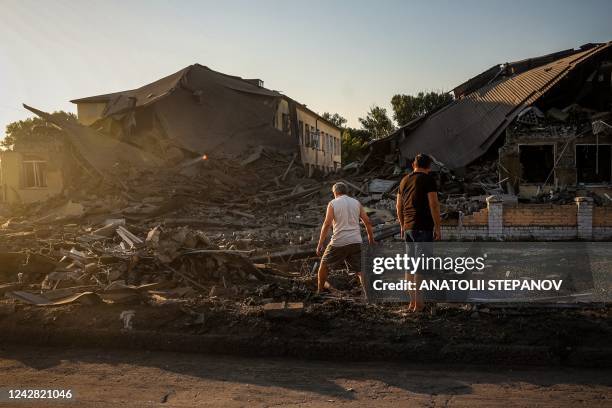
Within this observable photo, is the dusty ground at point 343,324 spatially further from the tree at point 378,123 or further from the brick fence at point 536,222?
the tree at point 378,123

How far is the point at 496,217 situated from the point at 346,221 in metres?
7.00

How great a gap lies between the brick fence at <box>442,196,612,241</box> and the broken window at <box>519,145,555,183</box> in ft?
18.7

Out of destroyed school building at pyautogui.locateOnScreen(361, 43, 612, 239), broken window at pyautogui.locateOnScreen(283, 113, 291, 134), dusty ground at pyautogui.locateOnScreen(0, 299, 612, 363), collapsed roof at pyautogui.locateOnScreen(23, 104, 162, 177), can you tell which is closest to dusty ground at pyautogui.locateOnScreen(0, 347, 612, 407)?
dusty ground at pyautogui.locateOnScreen(0, 299, 612, 363)

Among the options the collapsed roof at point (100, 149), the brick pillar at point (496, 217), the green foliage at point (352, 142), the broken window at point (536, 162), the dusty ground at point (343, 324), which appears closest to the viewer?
the dusty ground at point (343, 324)

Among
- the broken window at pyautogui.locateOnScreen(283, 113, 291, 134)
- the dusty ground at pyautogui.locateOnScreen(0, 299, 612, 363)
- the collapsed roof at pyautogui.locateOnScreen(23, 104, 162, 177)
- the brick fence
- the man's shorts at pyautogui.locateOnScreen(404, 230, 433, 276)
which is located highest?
the broken window at pyautogui.locateOnScreen(283, 113, 291, 134)

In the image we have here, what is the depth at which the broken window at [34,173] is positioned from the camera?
74.0 ft

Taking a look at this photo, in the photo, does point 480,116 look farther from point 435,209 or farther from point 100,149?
point 100,149

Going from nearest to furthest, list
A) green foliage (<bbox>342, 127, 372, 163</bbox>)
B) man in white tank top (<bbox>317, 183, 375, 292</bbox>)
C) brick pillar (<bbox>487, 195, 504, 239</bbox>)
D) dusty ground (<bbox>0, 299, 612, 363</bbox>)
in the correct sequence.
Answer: dusty ground (<bbox>0, 299, 612, 363</bbox>)
man in white tank top (<bbox>317, 183, 375, 292</bbox>)
brick pillar (<bbox>487, 195, 504, 239</bbox>)
green foliage (<bbox>342, 127, 372, 163</bbox>)

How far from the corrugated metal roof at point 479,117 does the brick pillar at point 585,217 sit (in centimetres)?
623

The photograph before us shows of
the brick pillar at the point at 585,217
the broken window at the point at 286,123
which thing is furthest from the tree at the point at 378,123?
the brick pillar at the point at 585,217

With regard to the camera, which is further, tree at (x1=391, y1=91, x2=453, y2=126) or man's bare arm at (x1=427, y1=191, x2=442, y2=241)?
tree at (x1=391, y1=91, x2=453, y2=126)

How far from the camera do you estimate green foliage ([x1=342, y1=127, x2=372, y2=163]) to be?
5725 cm

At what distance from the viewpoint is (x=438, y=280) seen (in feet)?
19.2

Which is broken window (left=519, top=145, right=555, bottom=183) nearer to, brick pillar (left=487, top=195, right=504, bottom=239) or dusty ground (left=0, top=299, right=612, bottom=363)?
brick pillar (left=487, top=195, right=504, bottom=239)
